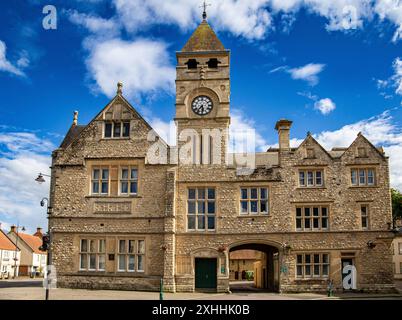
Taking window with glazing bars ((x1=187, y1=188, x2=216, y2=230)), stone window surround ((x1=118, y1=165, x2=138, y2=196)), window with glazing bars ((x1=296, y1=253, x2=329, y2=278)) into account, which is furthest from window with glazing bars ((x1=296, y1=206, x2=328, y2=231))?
stone window surround ((x1=118, y1=165, x2=138, y2=196))

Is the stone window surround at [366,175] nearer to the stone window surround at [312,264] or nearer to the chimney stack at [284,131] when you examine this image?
the chimney stack at [284,131]

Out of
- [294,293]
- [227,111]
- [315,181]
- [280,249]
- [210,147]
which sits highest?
[227,111]

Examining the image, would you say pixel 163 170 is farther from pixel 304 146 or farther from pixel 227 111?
pixel 304 146

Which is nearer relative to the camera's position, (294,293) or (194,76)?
(294,293)

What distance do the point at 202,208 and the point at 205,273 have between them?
13.9 feet

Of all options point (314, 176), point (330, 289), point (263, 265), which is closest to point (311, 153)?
point (314, 176)

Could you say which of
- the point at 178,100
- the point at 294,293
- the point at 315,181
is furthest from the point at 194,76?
the point at 294,293

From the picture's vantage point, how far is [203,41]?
3297 centimetres

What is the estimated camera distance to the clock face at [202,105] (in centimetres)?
3123

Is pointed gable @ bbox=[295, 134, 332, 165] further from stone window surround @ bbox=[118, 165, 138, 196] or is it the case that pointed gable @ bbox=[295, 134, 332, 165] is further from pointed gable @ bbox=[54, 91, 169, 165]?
stone window surround @ bbox=[118, 165, 138, 196]

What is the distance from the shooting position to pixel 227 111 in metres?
30.9

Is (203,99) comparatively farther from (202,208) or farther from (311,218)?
(311,218)

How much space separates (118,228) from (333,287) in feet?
47.2

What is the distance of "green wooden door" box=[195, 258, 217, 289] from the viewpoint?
96.2ft
